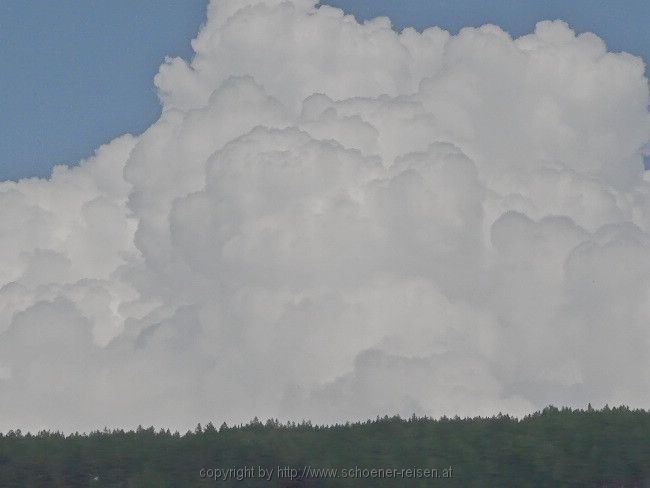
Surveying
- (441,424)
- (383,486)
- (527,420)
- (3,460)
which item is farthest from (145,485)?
(527,420)

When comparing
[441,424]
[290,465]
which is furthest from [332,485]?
[441,424]

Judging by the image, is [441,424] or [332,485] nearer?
[332,485]

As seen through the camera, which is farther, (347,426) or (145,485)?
(347,426)

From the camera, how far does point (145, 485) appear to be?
20.7 m

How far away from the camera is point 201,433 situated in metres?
21.8

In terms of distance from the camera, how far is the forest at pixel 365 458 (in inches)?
807

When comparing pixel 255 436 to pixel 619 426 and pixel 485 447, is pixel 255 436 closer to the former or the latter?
pixel 485 447

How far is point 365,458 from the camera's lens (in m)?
20.5

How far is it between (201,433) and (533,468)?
6.40m

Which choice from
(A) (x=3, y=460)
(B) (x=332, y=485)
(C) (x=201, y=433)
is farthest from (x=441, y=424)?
(A) (x=3, y=460)

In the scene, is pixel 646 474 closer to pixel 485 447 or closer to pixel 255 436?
pixel 485 447

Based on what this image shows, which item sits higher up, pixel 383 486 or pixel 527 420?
pixel 527 420

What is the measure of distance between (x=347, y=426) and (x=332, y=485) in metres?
1.83

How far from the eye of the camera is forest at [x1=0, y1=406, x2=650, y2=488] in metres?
20.5
